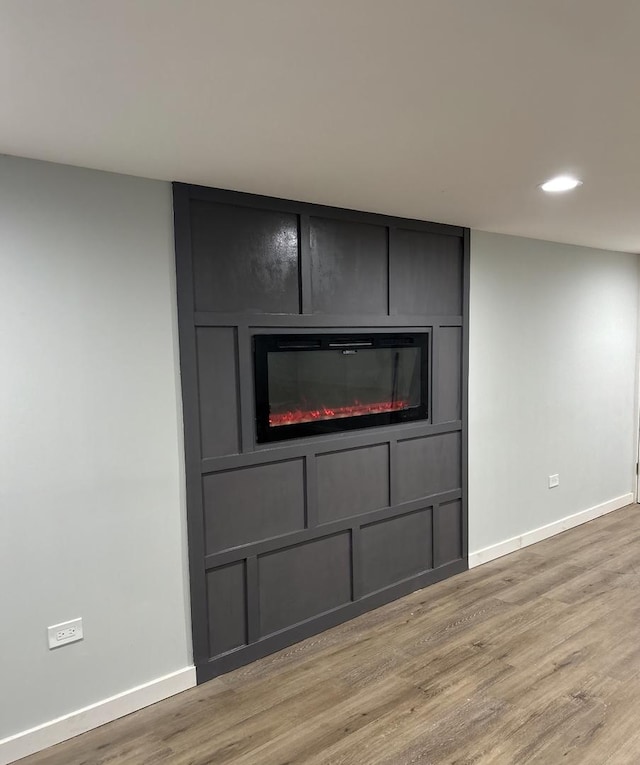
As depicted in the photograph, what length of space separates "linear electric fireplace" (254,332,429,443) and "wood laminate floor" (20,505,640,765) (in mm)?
1171

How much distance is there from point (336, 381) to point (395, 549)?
1162 millimetres

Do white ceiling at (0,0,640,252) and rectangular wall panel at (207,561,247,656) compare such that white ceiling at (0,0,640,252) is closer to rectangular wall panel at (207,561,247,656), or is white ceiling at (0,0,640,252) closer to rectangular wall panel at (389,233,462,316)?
rectangular wall panel at (389,233,462,316)

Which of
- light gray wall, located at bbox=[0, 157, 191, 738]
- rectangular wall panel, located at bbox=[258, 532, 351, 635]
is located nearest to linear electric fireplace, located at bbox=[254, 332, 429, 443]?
light gray wall, located at bbox=[0, 157, 191, 738]

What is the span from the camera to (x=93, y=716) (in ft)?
7.79

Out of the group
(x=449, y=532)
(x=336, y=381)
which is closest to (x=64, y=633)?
(x=336, y=381)

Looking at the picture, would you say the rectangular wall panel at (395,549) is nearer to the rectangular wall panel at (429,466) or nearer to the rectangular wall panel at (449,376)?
the rectangular wall panel at (429,466)

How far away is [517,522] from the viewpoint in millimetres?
4328

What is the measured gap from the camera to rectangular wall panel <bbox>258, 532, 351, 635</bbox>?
292cm

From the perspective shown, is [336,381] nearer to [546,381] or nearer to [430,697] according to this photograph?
[430,697]

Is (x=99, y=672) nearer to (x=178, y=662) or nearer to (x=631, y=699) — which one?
(x=178, y=662)

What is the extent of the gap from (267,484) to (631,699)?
6.28ft

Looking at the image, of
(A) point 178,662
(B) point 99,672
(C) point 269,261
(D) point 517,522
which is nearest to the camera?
(B) point 99,672

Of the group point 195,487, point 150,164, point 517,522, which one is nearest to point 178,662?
point 195,487

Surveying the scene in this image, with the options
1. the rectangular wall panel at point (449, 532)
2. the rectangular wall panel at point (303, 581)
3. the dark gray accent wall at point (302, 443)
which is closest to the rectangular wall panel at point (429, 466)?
the dark gray accent wall at point (302, 443)
